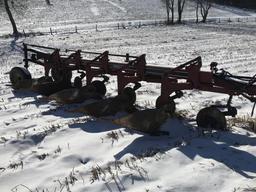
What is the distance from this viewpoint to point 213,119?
7.73 m

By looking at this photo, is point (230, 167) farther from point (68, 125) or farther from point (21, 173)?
point (68, 125)

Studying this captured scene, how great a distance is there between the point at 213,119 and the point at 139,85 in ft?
8.49

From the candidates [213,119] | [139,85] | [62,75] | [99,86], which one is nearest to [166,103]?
[213,119]

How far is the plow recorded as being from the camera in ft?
25.3

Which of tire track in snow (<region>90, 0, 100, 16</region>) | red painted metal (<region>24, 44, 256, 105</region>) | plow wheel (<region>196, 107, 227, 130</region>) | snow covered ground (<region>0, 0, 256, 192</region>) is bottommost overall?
snow covered ground (<region>0, 0, 256, 192</region>)

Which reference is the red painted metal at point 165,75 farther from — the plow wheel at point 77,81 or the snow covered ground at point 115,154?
the snow covered ground at point 115,154

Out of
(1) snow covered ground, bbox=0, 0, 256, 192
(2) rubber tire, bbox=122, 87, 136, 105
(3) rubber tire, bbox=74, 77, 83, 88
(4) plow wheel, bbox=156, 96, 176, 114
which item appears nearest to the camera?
(1) snow covered ground, bbox=0, 0, 256, 192

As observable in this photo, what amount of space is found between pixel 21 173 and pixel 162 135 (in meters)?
2.78

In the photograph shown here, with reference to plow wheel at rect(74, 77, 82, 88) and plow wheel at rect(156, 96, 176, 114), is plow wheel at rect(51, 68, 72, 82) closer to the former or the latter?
plow wheel at rect(74, 77, 82, 88)

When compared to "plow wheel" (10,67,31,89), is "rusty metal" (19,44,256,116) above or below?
above

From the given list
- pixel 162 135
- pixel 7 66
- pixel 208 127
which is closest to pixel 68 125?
pixel 162 135

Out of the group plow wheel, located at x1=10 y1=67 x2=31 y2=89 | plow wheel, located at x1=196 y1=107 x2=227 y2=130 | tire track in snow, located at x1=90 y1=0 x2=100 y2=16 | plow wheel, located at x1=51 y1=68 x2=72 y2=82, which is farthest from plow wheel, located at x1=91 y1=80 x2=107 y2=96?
tire track in snow, located at x1=90 y1=0 x2=100 y2=16

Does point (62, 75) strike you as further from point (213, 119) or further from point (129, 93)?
point (213, 119)

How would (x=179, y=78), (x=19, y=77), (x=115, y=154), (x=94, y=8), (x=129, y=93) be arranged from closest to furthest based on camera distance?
(x=115, y=154), (x=179, y=78), (x=129, y=93), (x=19, y=77), (x=94, y=8)
